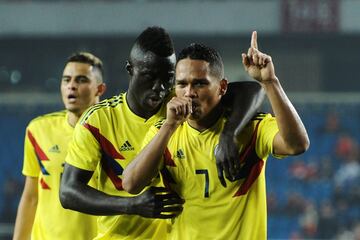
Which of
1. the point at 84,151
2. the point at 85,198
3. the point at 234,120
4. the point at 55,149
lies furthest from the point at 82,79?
the point at 234,120

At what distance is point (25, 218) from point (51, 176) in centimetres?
34

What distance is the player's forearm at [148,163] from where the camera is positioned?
10.9 ft

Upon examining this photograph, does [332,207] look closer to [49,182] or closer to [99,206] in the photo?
[49,182]

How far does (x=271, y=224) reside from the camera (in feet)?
42.2

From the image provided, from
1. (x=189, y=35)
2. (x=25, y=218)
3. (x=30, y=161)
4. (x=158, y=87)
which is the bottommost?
(x=189, y=35)

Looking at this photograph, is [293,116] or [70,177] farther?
[70,177]

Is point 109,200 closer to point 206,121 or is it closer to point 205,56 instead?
point 206,121

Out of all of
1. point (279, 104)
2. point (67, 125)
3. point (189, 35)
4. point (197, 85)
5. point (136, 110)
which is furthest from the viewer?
point (189, 35)

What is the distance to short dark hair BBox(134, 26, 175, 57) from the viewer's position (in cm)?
393

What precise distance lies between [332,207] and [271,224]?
0.99m

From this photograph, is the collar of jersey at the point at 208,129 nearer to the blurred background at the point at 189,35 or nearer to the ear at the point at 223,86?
the ear at the point at 223,86

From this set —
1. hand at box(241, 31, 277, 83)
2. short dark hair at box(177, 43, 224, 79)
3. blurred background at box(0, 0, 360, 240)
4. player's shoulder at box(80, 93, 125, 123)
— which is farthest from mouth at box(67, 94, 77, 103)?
blurred background at box(0, 0, 360, 240)

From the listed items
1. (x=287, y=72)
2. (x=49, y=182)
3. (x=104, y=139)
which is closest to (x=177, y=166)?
(x=104, y=139)

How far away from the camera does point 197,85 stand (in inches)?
136
